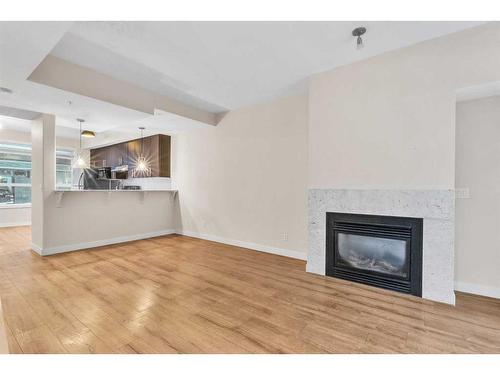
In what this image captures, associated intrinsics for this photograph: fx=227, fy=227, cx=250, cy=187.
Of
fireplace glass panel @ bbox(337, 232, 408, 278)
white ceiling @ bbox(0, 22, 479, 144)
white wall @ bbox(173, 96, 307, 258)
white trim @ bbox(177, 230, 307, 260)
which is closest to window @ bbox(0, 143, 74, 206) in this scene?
white ceiling @ bbox(0, 22, 479, 144)

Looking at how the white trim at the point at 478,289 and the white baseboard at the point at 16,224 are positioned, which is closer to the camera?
the white trim at the point at 478,289

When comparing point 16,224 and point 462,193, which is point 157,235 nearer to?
point 16,224

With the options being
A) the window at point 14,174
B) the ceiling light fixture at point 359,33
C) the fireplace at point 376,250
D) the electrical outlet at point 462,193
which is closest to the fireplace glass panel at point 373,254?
the fireplace at point 376,250

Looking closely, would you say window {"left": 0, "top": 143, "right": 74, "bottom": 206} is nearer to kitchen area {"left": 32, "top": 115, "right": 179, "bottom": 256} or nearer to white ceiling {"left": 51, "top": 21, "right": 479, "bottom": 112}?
kitchen area {"left": 32, "top": 115, "right": 179, "bottom": 256}

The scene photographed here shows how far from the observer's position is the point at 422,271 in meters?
2.52

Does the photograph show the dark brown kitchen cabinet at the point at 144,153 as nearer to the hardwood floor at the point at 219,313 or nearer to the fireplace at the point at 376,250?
the hardwood floor at the point at 219,313

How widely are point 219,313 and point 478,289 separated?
290 centimetres

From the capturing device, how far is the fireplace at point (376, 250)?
2.58 meters

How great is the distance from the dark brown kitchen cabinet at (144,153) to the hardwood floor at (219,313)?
121 inches

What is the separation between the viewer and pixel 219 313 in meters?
2.14

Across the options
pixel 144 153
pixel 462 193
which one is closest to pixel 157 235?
pixel 144 153

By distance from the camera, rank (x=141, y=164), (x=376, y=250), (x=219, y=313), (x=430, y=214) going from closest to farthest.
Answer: (x=219, y=313) < (x=430, y=214) < (x=376, y=250) < (x=141, y=164)

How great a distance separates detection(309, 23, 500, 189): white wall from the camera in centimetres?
235
